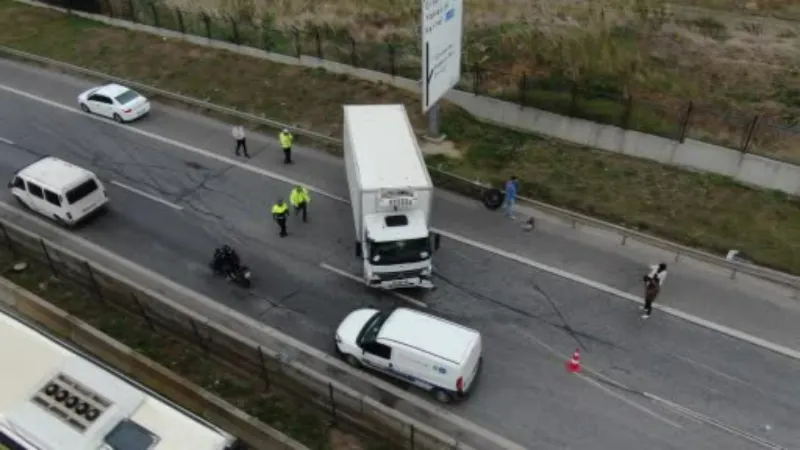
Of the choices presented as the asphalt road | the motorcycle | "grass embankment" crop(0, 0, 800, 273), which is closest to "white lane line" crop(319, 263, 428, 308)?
the asphalt road

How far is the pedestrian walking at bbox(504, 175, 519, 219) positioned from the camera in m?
22.2

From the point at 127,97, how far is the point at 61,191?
28.5 feet

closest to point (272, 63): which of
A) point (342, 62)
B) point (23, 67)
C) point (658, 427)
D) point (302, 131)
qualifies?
point (342, 62)

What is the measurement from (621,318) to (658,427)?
378cm

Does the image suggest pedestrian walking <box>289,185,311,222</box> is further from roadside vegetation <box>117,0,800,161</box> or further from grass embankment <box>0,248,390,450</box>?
roadside vegetation <box>117,0,800,161</box>

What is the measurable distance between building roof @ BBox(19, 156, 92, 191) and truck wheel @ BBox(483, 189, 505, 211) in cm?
1359

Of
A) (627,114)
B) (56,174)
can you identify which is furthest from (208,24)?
(627,114)

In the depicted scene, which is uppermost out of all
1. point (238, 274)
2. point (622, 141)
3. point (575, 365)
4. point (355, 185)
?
point (355, 185)

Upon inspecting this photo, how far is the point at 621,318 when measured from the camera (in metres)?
18.9

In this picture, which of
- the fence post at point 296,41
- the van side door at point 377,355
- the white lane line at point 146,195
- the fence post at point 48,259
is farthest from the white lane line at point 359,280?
the fence post at point 296,41

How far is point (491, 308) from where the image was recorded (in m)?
19.3

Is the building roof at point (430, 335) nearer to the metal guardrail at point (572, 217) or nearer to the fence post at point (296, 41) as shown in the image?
the metal guardrail at point (572, 217)

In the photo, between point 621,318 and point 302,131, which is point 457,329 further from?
point 302,131

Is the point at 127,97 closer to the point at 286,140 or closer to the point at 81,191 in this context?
the point at 81,191
